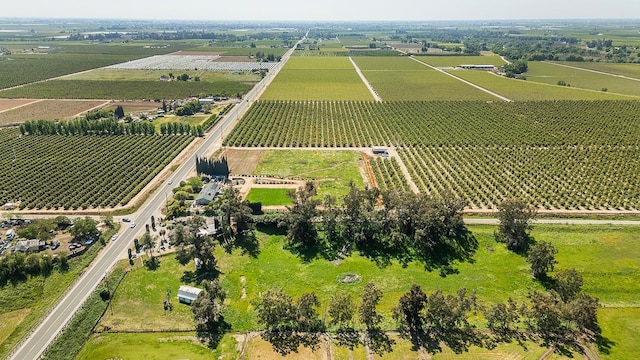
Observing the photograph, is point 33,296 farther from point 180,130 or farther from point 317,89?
point 317,89

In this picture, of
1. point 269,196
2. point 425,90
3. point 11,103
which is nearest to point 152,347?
point 269,196

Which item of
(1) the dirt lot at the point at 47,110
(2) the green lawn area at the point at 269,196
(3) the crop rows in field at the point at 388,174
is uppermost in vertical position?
(1) the dirt lot at the point at 47,110

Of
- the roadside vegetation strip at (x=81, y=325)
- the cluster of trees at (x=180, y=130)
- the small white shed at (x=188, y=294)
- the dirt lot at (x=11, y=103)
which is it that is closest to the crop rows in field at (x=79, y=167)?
the cluster of trees at (x=180, y=130)

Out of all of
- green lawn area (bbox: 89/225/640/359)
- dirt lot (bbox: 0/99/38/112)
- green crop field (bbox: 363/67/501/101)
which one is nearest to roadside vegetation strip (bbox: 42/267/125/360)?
green lawn area (bbox: 89/225/640/359)

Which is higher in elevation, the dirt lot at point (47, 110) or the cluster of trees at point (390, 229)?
the dirt lot at point (47, 110)

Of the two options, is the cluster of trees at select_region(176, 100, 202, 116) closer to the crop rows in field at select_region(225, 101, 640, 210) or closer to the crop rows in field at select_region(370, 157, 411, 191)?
the crop rows in field at select_region(225, 101, 640, 210)

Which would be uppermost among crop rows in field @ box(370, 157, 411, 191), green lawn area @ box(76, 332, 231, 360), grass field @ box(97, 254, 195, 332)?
crop rows in field @ box(370, 157, 411, 191)

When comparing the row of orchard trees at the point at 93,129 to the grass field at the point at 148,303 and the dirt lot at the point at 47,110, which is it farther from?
the grass field at the point at 148,303
